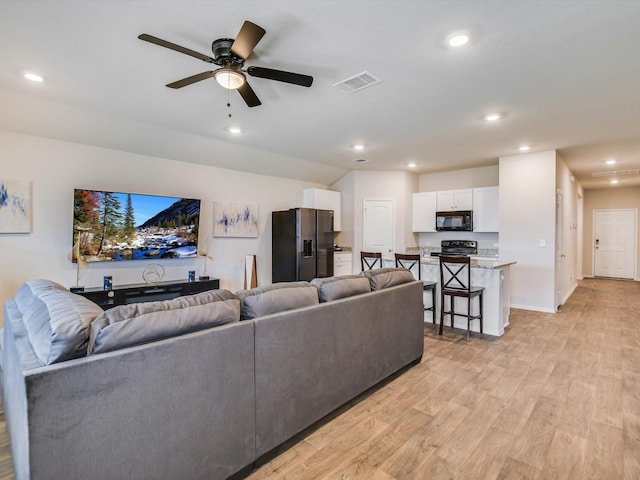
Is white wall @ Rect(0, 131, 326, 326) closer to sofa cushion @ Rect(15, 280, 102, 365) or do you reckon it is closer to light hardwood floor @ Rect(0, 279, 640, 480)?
light hardwood floor @ Rect(0, 279, 640, 480)

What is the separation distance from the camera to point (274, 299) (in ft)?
6.35

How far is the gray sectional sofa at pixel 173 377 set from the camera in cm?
117

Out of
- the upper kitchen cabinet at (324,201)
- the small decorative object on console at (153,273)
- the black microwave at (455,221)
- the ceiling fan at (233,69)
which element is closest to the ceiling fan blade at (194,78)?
the ceiling fan at (233,69)

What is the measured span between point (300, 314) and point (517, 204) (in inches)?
200

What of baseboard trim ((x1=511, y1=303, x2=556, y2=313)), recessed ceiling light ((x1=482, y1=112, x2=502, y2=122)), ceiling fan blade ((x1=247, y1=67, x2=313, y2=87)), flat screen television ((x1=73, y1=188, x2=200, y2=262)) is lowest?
baseboard trim ((x1=511, y1=303, x2=556, y2=313))

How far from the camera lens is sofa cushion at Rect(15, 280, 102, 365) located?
1.20 metres

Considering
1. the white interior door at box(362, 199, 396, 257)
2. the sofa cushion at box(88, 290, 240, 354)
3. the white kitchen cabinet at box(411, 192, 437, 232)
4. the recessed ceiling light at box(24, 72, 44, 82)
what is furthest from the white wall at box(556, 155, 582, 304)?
the recessed ceiling light at box(24, 72, 44, 82)

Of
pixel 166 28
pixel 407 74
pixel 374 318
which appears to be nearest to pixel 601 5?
pixel 407 74

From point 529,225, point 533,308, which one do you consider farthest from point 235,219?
point 533,308

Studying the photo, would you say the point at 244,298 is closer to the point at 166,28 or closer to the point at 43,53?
the point at 166,28

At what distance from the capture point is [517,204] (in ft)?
18.1

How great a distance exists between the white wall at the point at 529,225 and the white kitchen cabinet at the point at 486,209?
39 centimetres

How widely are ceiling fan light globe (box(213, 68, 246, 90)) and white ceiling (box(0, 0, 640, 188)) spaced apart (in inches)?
8.8

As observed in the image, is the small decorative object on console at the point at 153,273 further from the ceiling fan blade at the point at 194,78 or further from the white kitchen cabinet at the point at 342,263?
the white kitchen cabinet at the point at 342,263
